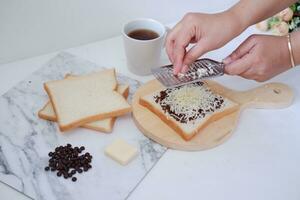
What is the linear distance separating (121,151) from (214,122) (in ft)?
0.86

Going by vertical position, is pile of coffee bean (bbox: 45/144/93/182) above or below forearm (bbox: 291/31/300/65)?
below

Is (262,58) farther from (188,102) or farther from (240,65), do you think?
(188,102)

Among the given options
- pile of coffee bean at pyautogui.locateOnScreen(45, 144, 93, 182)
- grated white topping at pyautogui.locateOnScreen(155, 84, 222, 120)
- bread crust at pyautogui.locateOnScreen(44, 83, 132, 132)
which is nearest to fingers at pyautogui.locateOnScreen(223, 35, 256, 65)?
grated white topping at pyautogui.locateOnScreen(155, 84, 222, 120)

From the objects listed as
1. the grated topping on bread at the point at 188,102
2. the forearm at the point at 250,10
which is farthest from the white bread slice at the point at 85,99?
the forearm at the point at 250,10

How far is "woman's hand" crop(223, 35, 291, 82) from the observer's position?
0.91m

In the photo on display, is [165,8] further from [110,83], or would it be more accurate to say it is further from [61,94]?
[61,94]

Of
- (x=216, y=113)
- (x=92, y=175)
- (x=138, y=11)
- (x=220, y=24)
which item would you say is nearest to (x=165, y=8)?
(x=138, y=11)

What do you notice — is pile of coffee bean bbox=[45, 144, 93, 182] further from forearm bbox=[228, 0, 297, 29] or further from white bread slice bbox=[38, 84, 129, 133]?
forearm bbox=[228, 0, 297, 29]

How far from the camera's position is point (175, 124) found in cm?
88

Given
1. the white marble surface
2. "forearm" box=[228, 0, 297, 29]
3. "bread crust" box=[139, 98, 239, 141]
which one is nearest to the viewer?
the white marble surface

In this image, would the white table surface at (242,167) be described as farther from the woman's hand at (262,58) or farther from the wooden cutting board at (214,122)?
the woman's hand at (262,58)

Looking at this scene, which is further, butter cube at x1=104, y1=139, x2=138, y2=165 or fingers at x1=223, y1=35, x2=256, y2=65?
fingers at x1=223, y1=35, x2=256, y2=65

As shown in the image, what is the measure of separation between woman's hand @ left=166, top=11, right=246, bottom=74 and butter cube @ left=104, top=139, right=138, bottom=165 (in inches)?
9.5

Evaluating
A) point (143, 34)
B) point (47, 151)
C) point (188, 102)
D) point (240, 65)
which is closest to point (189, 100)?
point (188, 102)
